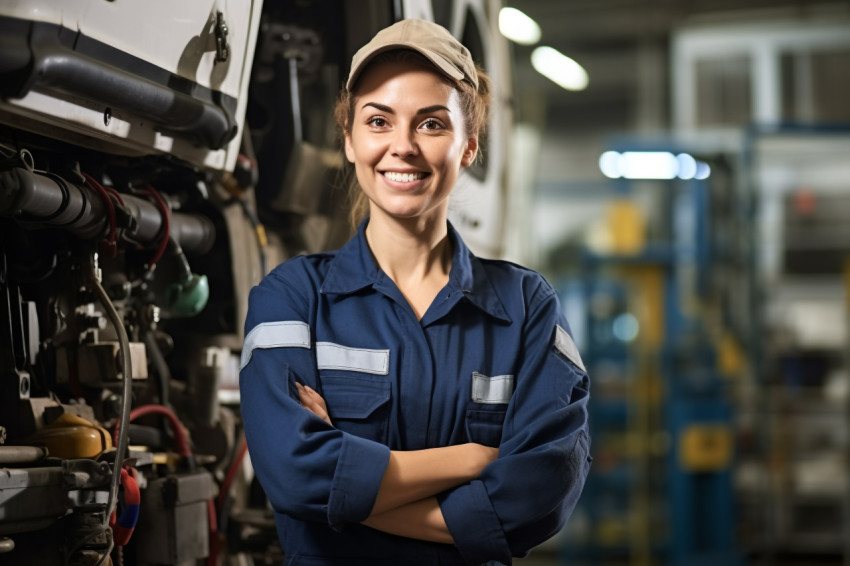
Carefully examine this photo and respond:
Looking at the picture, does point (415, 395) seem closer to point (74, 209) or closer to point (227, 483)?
point (74, 209)

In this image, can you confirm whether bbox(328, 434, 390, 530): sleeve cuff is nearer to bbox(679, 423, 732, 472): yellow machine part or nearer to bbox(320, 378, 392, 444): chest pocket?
bbox(320, 378, 392, 444): chest pocket

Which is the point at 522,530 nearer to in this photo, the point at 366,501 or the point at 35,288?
the point at 366,501

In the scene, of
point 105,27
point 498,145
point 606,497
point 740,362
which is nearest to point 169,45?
point 105,27

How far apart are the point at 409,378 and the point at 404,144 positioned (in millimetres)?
282

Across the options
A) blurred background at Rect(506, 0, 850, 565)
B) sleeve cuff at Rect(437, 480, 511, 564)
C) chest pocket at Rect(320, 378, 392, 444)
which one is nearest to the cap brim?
chest pocket at Rect(320, 378, 392, 444)

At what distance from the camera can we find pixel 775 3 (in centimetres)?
702

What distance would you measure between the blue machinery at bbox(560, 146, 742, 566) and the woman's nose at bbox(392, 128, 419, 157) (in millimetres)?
4065

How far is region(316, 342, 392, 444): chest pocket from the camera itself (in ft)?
3.65

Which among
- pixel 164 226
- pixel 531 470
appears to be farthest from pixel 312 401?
pixel 164 226

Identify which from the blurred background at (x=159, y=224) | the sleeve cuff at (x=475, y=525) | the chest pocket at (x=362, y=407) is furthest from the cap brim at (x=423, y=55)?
→ the sleeve cuff at (x=475, y=525)

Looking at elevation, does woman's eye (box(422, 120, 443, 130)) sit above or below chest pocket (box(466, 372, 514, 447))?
above

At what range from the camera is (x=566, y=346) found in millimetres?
1199

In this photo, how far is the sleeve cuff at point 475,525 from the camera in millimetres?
1066

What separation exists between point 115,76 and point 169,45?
14 centimetres
